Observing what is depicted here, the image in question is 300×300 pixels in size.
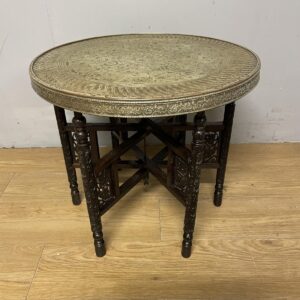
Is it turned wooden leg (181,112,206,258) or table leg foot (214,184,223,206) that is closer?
turned wooden leg (181,112,206,258)

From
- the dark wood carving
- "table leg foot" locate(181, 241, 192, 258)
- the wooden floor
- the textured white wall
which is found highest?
the textured white wall

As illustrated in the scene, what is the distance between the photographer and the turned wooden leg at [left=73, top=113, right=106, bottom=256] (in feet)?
2.75

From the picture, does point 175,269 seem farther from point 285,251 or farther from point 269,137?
point 269,137

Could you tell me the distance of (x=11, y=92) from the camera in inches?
62.0

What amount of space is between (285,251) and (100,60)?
0.91m

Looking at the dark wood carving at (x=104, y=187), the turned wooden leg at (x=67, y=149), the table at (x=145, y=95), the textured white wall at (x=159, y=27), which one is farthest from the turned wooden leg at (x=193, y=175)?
the textured white wall at (x=159, y=27)

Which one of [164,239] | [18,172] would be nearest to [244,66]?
[164,239]

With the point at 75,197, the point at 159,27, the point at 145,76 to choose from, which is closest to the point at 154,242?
the point at 75,197

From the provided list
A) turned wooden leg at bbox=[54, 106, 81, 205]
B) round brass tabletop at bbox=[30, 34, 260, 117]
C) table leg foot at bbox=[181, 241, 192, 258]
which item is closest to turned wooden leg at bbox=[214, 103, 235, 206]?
round brass tabletop at bbox=[30, 34, 260, 117]

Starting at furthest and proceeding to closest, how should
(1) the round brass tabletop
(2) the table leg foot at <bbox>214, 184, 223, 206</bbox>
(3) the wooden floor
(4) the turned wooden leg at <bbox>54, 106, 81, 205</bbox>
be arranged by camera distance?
1. (2) the table leg foot at <bbox>214, 184, 223, 206</bbox>
2. (4) the turned wooden leg at <bbox>54, 106, 81, 205</bbox>
3. (3) the wooden floor
4. (1) the round brass tabletop

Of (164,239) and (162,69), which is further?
(164,239)

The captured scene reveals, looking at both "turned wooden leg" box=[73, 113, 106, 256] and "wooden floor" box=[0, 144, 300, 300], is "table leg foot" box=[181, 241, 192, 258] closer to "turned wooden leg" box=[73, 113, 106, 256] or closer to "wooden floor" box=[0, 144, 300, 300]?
"wooden floor" box=[0, 144, 300, 300]

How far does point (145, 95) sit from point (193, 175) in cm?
31

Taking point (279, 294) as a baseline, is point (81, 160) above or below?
above
